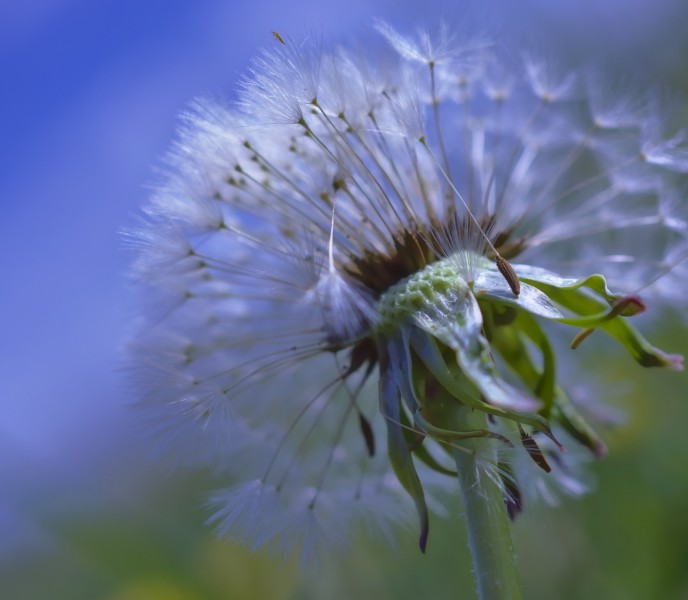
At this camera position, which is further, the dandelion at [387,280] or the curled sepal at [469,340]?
the dandelion at [387,280]

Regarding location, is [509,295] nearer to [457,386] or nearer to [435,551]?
[457,386]

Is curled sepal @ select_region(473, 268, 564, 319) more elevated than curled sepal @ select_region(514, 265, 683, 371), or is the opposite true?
curled sepal @ select_region(473, 268, 564, 319)

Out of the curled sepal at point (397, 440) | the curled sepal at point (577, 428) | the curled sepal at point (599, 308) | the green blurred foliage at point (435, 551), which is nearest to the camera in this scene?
the curled sepal at point (599, 308)

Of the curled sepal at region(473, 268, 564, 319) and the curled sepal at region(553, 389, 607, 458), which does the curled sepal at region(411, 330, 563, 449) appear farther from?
the curled sepal at region(553, 389, 607, 458)

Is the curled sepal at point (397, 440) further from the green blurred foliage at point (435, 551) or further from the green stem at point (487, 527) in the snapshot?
the green blurred foliage at point (435, 551)

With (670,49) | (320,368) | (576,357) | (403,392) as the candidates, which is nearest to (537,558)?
(576,357)

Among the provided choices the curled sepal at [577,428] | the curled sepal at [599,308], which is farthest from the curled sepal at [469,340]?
the curled sepal at [577,428]

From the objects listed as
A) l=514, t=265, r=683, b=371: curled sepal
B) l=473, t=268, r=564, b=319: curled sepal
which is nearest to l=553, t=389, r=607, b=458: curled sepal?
l=514, t=265, r=683, b=371: curled sepal

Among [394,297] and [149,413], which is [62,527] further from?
[394,297]
